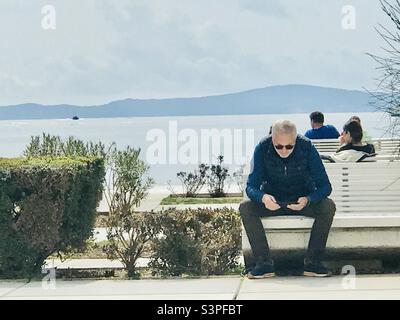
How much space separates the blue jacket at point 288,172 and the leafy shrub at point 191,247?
28.0 inches

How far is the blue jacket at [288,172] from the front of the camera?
277 inches

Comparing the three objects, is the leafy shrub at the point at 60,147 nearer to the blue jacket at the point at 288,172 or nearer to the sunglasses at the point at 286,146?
the blue jacket at the point at 288,172

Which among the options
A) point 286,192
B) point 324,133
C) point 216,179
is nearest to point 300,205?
point 286,192

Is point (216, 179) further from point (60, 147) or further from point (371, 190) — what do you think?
point (371, 190)

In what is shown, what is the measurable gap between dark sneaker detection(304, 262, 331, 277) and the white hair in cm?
108

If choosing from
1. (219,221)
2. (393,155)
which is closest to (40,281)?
(219,221)

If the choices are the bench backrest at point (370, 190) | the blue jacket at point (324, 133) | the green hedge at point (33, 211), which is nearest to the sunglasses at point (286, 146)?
the bench backrest at point (370, 190)

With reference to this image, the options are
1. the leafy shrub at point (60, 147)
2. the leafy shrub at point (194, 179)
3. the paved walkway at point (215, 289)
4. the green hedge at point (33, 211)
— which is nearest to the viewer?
the paved walkway at point (215, 289)

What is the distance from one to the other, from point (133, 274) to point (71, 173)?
3.56ft

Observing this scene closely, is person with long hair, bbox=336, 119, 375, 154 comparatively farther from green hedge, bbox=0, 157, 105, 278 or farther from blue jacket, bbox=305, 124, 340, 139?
green hedge, bbox=0, 157, 105, 278

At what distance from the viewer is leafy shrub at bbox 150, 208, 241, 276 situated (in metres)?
7.49

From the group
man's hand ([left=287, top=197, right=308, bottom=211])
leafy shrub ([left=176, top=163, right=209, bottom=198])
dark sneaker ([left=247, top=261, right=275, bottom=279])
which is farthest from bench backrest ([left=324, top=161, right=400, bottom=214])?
leafy shrub ([left=176, top=163, right=209, bottom=198])

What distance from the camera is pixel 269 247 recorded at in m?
7.09
